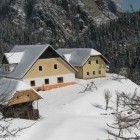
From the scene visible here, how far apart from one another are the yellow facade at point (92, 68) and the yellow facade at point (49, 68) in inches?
185

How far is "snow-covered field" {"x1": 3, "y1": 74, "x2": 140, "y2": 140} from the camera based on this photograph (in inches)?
989

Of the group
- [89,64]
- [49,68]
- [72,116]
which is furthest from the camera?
[89,64]

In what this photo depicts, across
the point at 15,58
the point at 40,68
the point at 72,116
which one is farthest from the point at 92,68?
the point at 72,116

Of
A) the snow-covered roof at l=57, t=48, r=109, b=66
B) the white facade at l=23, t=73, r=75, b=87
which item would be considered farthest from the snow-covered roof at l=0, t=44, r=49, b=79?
the snow-covered roof at l=57, t=48, r=109, b=66

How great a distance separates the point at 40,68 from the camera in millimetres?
44125

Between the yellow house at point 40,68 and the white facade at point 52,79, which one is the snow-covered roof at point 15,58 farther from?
the white facade at point 52,79

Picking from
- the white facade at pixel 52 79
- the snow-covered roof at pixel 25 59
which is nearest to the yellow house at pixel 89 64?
the white facade at pixel 52 79

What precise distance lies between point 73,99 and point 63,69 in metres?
10.3

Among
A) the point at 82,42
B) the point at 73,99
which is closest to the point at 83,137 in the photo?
the point at 73,99

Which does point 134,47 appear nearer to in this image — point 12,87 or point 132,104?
point 132,104

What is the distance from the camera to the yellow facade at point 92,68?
50406 mm

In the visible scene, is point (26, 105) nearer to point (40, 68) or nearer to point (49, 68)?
point (40, 68)

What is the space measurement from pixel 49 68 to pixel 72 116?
48.0ft

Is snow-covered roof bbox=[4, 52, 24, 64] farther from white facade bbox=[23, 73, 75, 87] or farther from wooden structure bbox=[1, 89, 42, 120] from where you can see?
wooden structure bbox=[1, 89, 42, 120]
